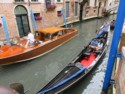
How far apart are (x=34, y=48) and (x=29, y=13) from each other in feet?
13.9

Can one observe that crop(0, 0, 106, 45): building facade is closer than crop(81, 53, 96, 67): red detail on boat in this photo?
No

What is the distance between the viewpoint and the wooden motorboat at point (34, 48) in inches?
→ 194

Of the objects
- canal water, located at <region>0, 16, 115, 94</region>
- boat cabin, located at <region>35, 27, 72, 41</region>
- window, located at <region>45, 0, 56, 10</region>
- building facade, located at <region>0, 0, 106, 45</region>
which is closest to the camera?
canal water, located at <region>0, 16, 115, 94</region>

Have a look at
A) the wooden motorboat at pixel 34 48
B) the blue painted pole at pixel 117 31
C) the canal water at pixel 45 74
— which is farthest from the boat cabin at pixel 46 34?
the blue painted pole at pixel 117 31

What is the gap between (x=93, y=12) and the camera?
61.5 feet

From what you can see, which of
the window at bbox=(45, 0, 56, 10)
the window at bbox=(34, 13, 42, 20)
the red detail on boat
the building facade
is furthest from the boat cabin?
the window at bbox=(45, 0, 56, 10)

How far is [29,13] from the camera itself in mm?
8797

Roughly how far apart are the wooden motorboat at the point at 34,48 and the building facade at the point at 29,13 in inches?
95.3

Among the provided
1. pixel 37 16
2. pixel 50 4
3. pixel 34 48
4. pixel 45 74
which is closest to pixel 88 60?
pixel 45 74

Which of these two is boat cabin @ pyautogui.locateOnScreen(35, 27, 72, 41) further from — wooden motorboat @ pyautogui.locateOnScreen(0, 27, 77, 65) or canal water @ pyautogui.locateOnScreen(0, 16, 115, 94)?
canal water @ pyautogui.locateOnScreen(0, 16, 115, 94)

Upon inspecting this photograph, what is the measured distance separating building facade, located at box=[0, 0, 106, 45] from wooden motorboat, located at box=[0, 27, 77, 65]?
2.42 m

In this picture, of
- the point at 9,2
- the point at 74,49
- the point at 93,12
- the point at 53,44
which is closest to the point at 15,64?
the point at 53,44

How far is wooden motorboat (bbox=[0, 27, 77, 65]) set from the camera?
4918mm

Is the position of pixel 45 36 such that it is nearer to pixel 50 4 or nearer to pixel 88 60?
pixel 88 60
